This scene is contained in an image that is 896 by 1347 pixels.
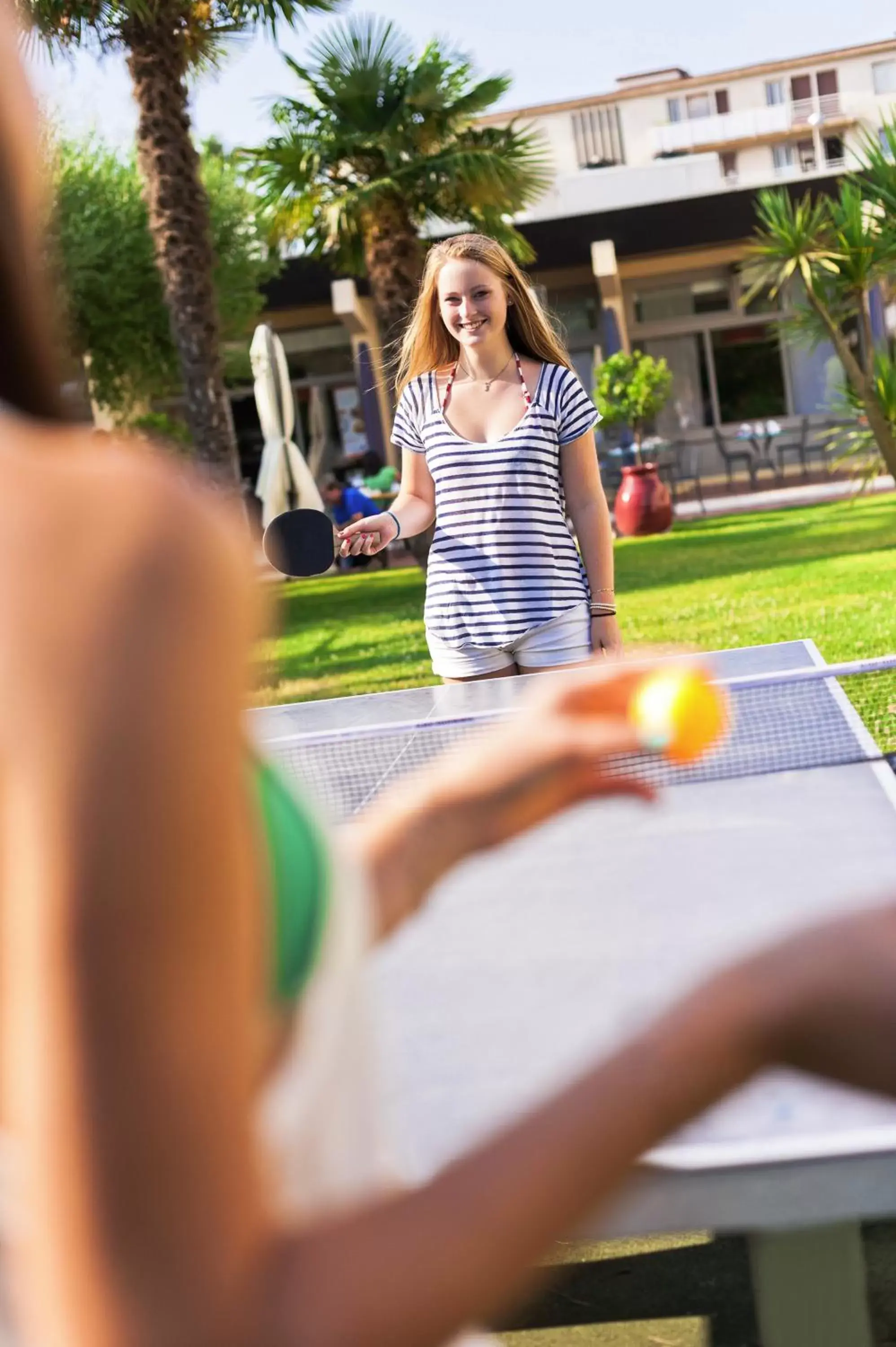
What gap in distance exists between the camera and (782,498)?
24188mm

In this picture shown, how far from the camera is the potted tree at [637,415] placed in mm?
20359

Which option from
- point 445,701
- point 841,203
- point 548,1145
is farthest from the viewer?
point 841,203

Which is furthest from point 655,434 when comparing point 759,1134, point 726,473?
point 759,1134

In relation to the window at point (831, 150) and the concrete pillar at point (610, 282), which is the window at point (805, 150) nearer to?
the window at point (831, 150)

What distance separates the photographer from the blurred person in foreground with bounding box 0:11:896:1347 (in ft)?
1.88

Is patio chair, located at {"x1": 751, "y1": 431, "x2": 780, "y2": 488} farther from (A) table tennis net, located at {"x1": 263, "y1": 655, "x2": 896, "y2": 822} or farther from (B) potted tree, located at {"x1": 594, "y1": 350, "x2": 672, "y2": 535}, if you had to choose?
(A) table tennis net, located at {"x1": 263, "y1": 655, "x2": 896, "y2": 822}

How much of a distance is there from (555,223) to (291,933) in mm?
28765

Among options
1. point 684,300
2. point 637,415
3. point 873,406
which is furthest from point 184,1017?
point 684,300

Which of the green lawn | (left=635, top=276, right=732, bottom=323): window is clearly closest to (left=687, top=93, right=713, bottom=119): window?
(left=635, top=276, right=732, bottom=323): window

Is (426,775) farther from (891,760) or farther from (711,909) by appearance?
(891,760)

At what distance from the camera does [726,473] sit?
2883 centimetres

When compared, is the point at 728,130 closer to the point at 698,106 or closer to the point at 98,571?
the point at 698,106

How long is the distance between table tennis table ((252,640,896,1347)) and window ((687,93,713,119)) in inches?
2694

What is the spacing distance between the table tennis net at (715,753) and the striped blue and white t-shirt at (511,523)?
0.73 metres
